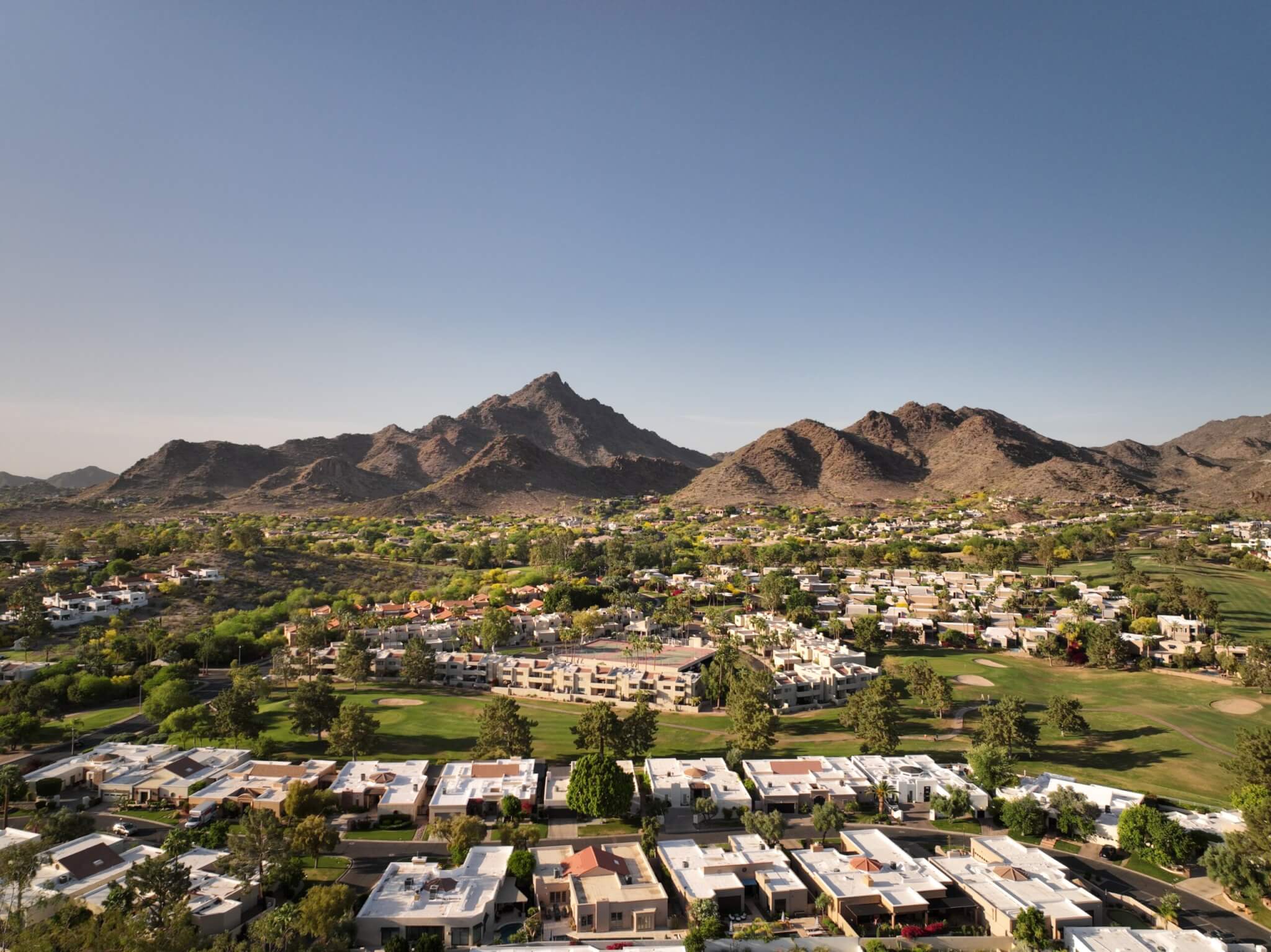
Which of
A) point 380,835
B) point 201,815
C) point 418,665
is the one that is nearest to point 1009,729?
point 380,835

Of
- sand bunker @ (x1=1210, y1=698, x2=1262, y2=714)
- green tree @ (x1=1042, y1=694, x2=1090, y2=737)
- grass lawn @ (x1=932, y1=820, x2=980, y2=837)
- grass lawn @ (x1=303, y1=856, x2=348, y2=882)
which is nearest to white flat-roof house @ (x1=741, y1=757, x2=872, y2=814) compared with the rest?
grass lawn @ (x1=932, y1=820, x2=980, y2=837)

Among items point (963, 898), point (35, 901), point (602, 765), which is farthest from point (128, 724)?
point (963, 898)

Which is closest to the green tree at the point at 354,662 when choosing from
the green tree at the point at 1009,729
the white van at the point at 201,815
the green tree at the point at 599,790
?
the white van at the point at 201,815

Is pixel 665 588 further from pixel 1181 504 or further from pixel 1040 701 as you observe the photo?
pixel 1181 504

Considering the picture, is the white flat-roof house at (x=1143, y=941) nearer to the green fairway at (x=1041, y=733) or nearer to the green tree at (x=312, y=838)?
the green fairway at (x=1041, y=733)

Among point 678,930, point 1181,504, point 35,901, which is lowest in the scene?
point 678,930

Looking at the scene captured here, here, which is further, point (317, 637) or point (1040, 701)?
point (317, 637)

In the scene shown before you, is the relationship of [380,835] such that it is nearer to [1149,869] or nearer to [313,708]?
[313,708]
